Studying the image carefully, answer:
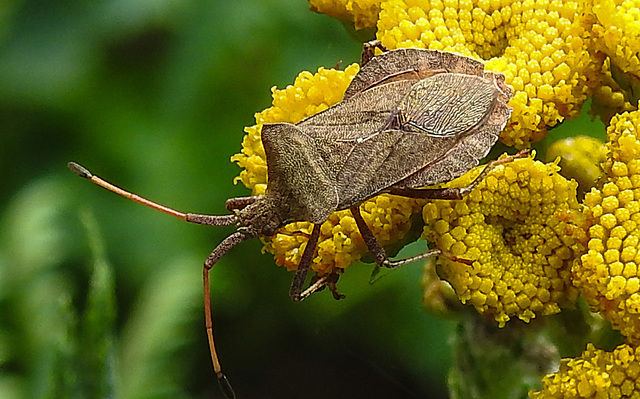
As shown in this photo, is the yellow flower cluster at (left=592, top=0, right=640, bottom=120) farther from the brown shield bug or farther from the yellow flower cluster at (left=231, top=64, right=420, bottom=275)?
the yellow flower cluster at (left=231, top=64, right=420, bottom=275)

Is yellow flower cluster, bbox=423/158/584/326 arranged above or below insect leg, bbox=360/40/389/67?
below

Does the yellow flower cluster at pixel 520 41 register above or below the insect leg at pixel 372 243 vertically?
above

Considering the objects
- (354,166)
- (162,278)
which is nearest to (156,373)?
(162,278)

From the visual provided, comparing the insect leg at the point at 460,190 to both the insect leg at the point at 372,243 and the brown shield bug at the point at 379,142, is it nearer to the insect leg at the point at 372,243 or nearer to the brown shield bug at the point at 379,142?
the brown shield bug at the point at 379,142

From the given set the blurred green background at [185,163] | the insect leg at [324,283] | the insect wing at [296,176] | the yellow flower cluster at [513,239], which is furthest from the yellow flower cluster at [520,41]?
the blurred green background at [185,163]

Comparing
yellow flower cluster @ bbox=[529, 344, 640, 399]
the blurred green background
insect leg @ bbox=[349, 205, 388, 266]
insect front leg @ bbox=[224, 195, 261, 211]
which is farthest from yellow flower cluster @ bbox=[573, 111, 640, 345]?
the blurred green background
